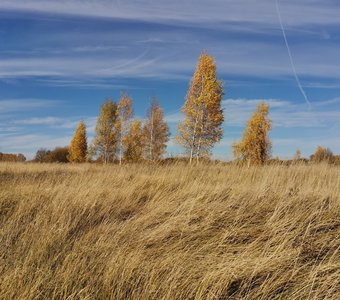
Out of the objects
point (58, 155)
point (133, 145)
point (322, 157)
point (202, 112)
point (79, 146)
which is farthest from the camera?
point (58, 155)

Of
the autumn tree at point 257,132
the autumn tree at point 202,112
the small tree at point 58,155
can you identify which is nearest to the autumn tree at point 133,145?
A: the autumn tree at point 257,132

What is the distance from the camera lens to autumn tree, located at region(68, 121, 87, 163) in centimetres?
4656

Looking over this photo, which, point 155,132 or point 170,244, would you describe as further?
point 155,132

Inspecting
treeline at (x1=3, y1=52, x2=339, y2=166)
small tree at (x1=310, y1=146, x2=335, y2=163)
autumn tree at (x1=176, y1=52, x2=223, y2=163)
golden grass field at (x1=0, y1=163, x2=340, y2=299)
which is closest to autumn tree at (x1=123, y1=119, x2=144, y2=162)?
treeline at (x1=3, y1=52, x2=339, y2=166)

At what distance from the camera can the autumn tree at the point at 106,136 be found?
4053 cm

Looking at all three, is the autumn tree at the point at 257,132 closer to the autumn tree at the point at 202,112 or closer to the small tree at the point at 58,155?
the autumn tree at the point at 202,112

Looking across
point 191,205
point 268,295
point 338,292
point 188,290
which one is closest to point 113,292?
point 188,290

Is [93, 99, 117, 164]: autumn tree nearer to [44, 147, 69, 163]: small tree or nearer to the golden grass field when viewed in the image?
[44, 147, 69, 163]: small tree

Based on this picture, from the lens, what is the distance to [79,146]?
4716 cm

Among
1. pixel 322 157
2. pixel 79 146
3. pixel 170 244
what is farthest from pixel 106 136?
pixel 170 244

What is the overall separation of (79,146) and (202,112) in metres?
26.7

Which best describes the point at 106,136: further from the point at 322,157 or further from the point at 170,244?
the point at 170,244

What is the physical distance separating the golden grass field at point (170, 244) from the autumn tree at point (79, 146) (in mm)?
41293

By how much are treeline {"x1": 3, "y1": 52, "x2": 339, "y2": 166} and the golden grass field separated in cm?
1616
